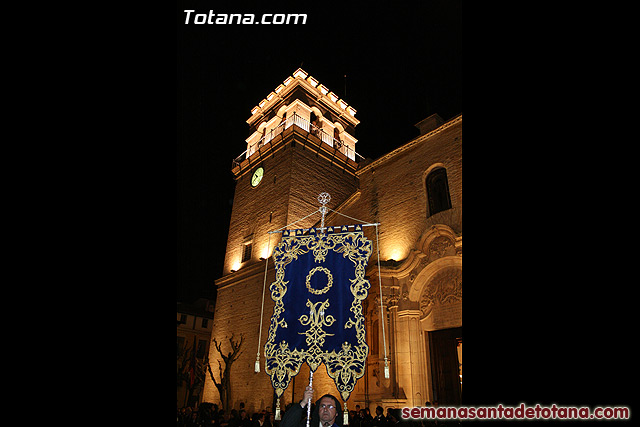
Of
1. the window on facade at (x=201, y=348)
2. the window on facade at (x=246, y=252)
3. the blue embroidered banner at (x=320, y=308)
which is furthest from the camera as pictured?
the window on facade at (x=201, y=348)

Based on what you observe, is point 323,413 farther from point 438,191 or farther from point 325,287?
point 438,191

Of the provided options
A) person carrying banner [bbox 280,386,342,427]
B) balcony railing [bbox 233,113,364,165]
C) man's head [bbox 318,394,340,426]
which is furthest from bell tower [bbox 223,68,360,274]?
man's head [bbox 318,394,340,426]

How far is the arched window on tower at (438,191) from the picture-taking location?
12.6m

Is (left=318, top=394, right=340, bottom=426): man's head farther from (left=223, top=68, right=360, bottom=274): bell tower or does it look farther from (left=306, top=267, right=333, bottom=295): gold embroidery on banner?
(left=223, top=68, right=360, bottom=274): bell tower

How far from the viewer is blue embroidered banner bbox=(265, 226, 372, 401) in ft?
21.2

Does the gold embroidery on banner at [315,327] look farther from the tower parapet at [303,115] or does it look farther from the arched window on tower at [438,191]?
the tower parapet at [303,115]

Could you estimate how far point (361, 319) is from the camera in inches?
263

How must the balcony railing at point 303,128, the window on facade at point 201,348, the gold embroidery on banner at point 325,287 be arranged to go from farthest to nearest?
the window on facade at point 201,348
the balcony railing at point 303,128
the gold embroidery on banner at point 325,287

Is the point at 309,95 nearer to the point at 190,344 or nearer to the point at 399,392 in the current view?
the point at 399,392

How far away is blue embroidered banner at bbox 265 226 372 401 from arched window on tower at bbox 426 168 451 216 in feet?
19.2

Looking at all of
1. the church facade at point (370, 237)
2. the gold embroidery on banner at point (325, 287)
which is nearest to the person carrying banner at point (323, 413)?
the church facade at point (370, 237)

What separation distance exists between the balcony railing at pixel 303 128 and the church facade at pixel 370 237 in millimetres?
81

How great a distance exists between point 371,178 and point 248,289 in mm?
7655

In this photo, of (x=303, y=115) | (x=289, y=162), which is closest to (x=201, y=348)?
(x=289, y=162)
